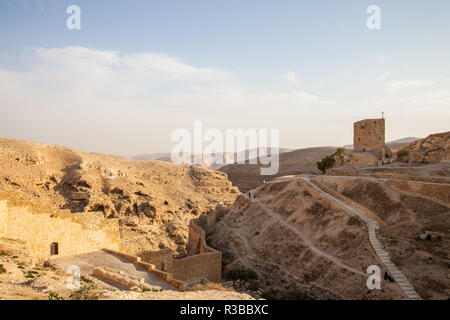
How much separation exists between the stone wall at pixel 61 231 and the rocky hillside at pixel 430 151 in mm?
26050

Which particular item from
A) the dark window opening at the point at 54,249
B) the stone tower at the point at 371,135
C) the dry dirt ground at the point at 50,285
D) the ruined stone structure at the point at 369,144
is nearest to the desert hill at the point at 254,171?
the ruined stone structure at the point at 369,144

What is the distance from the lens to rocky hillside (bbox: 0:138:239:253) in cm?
2483

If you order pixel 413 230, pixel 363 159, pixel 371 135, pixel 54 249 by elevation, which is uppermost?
pixel 371 135

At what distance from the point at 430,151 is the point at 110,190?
2757cm

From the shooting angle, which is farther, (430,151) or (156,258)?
(430,151)

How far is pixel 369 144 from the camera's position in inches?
1358

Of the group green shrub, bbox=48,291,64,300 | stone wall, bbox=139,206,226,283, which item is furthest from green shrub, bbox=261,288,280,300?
green shrub, bbox=48,291,64,300

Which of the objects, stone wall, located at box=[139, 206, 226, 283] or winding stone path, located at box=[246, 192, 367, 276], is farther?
stone wall, located at box=[139, 206, 226, 283]

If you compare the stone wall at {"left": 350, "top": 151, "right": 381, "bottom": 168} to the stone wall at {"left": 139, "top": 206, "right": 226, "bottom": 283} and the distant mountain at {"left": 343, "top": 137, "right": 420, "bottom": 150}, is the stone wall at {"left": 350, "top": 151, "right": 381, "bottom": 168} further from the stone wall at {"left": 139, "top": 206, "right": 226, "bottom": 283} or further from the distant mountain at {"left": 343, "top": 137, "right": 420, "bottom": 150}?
the distant mountain at {"left": 343, "top": 137, "right": 420, "bottom": 150}

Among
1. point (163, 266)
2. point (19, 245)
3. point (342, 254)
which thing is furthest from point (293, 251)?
point (19, 245)

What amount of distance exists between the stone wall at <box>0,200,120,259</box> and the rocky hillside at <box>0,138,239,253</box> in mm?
7949

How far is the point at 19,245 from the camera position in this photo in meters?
10.4

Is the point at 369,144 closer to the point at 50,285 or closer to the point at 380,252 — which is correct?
the point at 380,252

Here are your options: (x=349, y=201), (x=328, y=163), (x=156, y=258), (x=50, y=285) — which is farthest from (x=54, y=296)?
(x=328, y=163)
